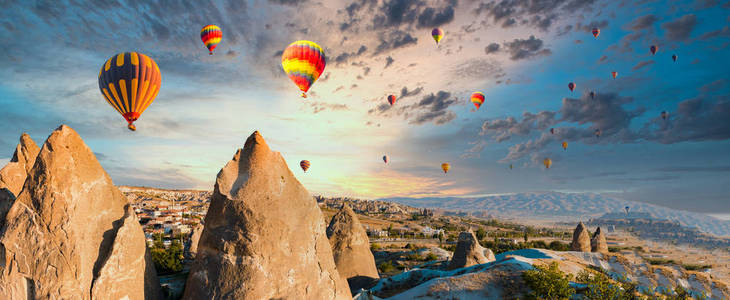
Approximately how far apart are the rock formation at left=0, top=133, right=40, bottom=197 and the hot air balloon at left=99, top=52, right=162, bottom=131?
51.0 feet

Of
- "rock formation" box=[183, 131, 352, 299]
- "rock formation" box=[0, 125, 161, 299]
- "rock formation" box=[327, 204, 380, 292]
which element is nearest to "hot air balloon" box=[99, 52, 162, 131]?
"rock formation" box=[327, 204, 380, 292]

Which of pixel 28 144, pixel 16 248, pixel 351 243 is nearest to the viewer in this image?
pixel 16 248

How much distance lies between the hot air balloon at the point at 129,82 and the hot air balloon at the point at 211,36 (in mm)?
22054

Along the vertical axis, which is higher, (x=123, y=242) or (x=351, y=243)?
(x=123, y=242)

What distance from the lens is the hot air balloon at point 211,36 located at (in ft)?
164

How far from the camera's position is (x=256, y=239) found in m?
12.0

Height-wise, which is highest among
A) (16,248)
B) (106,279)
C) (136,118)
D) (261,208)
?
(136,118)

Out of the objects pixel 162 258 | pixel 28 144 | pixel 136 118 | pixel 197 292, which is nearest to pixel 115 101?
pixel 136 118

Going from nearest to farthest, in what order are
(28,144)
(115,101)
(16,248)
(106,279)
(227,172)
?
(16,248) → (106,279) → (227,172) → (28,144) → (115,101)

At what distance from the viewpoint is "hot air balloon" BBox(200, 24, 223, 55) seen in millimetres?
50062

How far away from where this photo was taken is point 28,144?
13.9 meters

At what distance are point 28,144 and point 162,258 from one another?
20.8 meters

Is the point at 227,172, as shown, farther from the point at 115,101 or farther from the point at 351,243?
the point at 115,101

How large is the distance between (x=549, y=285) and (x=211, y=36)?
4874cm
